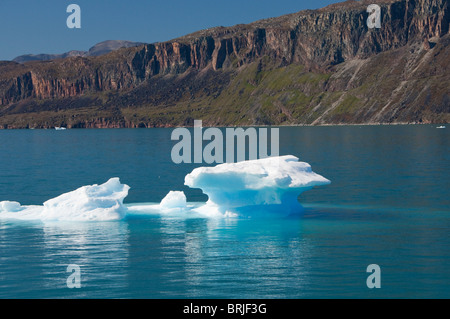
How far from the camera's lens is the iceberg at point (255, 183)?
145 ft

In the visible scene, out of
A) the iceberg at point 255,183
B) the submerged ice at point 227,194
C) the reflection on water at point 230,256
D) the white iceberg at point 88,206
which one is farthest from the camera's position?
the white iceberg at point 88,206

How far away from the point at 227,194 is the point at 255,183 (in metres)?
3.40

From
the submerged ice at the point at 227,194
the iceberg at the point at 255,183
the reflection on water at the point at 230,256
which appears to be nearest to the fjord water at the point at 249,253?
the reflection on water at the point at 230,256

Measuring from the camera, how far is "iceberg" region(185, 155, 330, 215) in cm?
4428

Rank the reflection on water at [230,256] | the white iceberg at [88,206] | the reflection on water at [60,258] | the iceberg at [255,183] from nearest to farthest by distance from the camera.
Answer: the reflection on water at [230,256] → the reflection on water at [60,258] → the iceberg at [255,183] → the white iceberg at [88,206]

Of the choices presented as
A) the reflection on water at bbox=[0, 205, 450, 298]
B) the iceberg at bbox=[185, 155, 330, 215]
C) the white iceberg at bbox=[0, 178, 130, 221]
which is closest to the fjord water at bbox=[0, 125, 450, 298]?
the reflection on water at bbox=[0, 205, 450, 298]

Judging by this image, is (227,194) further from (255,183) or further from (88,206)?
(88,206)

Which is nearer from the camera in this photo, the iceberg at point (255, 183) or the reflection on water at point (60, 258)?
the reflection on water at point (60, 258)

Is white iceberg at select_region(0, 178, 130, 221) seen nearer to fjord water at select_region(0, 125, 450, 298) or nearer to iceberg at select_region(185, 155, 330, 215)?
fjord water at select_region(0, 125, 450, 298)

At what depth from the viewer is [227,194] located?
4703 centimetres

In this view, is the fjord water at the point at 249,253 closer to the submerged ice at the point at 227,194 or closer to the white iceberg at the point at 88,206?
the white iceberg at the point at 88,206
